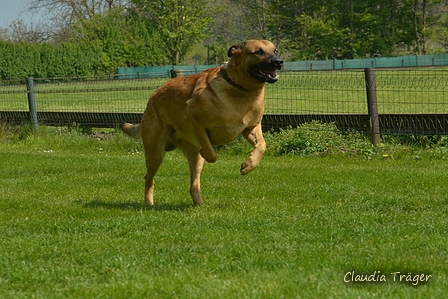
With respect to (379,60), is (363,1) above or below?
above

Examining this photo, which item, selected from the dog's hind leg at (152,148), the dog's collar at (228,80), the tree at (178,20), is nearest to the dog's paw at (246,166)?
the dog's collar at (228,80)

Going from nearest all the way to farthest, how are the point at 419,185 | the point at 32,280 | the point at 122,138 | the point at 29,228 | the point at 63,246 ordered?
the point at 32,280, the point at 63,246, the point at 29,228, the point at 419,185, the point at 122,138

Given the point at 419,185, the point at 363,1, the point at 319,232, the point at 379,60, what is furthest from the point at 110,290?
the point at 363,1

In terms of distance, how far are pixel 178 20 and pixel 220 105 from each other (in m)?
62.5

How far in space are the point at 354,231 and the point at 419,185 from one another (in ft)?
9.16

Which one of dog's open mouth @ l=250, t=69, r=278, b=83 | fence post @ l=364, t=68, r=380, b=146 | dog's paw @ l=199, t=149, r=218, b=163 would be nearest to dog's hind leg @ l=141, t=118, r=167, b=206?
dog's paw @ l=199, t=149, r=218, b=163

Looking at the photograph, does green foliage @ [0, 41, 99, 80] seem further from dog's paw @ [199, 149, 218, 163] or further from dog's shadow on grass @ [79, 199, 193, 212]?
dog's paw @ [199, 149, 218, 163]

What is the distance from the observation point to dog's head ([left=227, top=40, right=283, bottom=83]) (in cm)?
682

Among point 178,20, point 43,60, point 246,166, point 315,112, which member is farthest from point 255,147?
point 178,20

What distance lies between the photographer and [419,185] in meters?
8.35

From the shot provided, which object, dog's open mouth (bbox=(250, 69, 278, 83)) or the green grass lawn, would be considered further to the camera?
dog's open mouth (bbox=(250, 69, 278, 83))

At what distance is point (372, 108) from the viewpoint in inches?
473

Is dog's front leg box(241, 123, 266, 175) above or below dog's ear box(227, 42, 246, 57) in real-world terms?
below

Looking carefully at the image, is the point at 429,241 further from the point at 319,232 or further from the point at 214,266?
the point at 214,266
